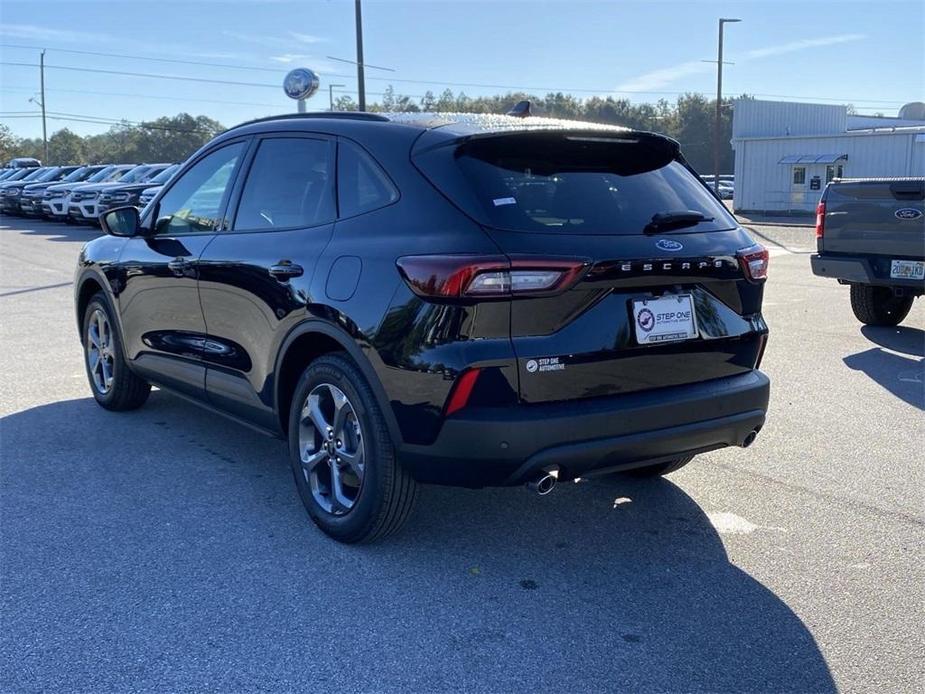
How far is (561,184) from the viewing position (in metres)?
3.64

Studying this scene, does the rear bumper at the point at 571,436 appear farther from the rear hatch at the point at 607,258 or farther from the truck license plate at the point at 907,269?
the truck license plate at the point at 907,269

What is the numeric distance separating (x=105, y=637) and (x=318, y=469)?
1224mm

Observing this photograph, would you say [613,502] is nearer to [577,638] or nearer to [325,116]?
[577,638]

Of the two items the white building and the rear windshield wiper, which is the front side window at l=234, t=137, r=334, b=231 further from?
the white building

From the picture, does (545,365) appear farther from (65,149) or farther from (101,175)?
(65,149)

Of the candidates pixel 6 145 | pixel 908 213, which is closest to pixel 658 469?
pixel 908 213

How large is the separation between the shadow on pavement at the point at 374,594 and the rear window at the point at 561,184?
1.42 meters

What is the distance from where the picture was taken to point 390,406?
3.54m

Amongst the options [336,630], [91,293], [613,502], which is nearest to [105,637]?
[336,630]

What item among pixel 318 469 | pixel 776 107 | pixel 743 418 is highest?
pixel 776 107

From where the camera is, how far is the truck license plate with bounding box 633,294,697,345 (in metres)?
3.50

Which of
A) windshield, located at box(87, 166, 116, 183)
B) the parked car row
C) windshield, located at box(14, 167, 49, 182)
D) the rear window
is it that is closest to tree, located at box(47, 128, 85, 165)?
windshield, located at box(14, 167, 49, 182)

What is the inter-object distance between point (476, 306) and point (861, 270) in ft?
22.1

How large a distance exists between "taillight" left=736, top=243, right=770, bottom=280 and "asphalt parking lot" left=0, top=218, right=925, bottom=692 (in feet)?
3.84
